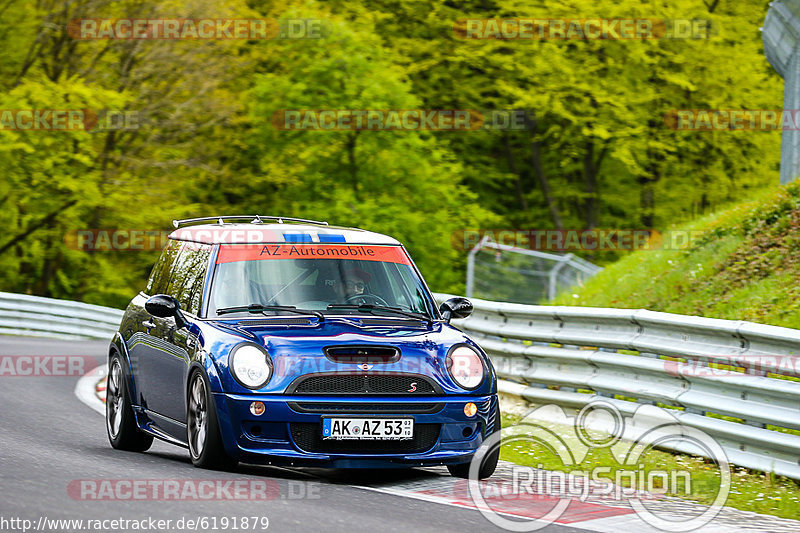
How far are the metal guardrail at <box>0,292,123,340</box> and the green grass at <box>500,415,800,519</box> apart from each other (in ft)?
61.9

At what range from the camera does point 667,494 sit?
810 cm

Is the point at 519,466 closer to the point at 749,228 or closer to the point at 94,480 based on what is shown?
the point at 94,480

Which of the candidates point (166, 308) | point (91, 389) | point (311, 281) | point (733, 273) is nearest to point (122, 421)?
point (166, 308)

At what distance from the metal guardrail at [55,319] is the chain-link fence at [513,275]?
401 inches

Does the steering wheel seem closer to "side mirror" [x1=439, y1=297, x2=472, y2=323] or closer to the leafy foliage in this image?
"side mirror" [x1=439, y1=297, x2=472, y2=323]

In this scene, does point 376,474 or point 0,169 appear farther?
point 0,169

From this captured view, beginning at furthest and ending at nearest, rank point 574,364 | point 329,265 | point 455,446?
point 574,364 < point 329,265 < point 455,446

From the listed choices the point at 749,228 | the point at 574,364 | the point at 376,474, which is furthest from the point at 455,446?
the point at 749,228

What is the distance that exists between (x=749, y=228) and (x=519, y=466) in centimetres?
787

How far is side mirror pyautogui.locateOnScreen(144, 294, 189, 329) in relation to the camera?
8828 mm

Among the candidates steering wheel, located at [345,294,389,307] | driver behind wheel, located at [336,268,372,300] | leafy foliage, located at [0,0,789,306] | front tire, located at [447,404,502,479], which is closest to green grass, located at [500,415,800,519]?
A: front tire, located at [447,404,502,479]

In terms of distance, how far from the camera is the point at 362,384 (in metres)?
7.99

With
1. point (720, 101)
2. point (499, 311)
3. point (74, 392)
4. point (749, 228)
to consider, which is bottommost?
point (74, 392)

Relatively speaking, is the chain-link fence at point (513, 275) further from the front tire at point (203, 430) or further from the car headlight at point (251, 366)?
the car headlight at point (251, 366)
